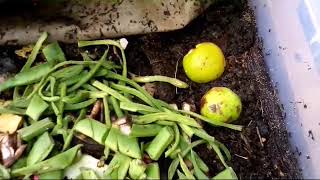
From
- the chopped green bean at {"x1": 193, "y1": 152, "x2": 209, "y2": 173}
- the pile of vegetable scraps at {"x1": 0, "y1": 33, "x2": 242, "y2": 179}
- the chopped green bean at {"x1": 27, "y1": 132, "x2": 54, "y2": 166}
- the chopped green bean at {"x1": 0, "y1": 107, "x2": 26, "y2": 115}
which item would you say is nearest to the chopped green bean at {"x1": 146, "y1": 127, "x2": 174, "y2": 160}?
the pile of vegetable scraps at {"x1": 0, "y1": 33, "x2": 242, "y2": 179}

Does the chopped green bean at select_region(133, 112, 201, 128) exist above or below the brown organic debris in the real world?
above

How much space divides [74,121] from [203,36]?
2.13 feet

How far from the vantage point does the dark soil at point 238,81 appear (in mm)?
2182

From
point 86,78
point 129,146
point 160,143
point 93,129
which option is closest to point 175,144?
point 160,143

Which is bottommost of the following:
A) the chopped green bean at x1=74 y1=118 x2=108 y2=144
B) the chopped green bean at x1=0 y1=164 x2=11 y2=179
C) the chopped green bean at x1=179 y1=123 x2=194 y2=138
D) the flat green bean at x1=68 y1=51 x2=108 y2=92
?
the chopped green bean at x1=0 y1=164 x2=11 y2=179

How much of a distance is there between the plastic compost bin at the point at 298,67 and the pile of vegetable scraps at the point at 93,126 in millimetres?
226

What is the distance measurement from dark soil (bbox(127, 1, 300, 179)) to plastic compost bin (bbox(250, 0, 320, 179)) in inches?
2.0

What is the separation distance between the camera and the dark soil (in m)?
2.18

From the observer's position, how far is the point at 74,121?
2119 millimetres

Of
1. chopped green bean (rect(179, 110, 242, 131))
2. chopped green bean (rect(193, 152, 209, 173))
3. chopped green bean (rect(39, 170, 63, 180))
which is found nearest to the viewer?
chopped green bean (rect(39, 170, 63, 180))

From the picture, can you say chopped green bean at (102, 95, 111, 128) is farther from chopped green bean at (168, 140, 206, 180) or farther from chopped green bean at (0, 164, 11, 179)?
chopped green bean at (0, 164, 11, 179)

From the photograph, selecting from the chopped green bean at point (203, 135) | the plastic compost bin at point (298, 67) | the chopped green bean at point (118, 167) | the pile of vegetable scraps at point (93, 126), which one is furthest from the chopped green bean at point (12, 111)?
the plastic compost bin at point (298, 67)

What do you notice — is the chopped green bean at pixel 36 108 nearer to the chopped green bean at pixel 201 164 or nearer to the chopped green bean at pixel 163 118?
the chopped green bean at pixel 163 118

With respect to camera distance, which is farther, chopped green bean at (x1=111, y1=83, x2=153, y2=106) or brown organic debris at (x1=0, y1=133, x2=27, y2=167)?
chopped green bean at (x1=111, y1=83, x2=153, y2=106)
